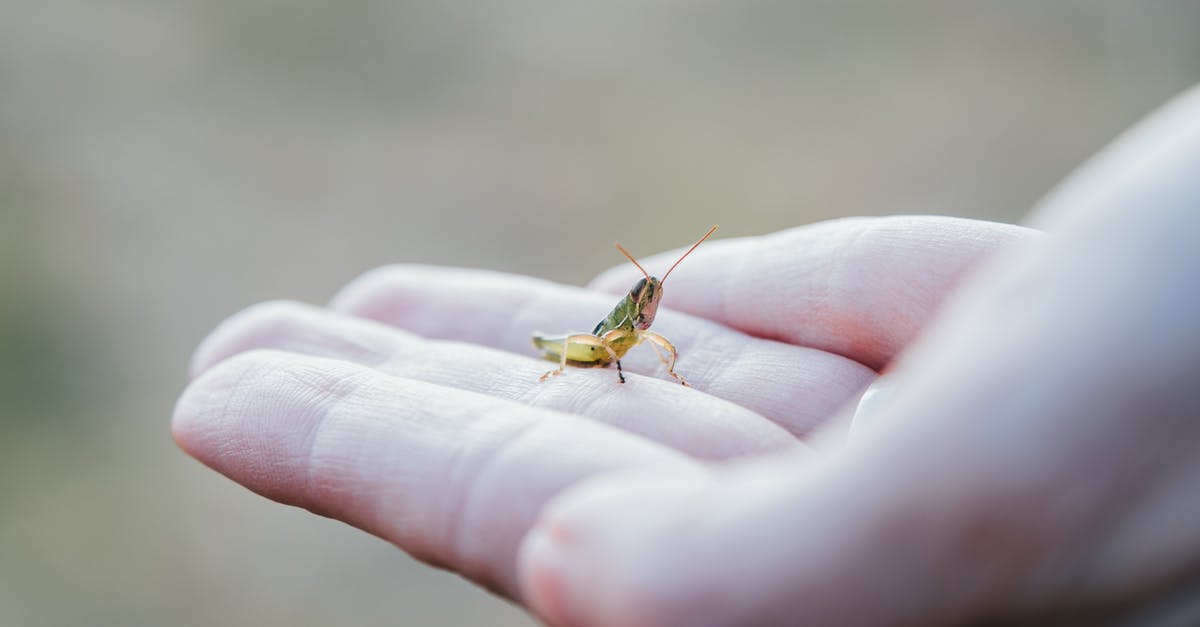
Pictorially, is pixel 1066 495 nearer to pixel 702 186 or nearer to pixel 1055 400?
pixel 1055 400

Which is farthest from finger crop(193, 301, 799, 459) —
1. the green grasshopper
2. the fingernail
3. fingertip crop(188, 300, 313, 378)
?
the fingernail

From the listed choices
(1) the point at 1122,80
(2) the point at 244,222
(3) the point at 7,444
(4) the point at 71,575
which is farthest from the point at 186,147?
(1) the point at 1122,80

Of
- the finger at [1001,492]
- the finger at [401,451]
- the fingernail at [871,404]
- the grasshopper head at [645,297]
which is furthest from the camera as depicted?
the grasshopper head at [645,297]

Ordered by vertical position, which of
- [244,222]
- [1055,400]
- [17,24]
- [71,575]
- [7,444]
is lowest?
[71,575]

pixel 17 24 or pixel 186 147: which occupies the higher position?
pixel 17 24

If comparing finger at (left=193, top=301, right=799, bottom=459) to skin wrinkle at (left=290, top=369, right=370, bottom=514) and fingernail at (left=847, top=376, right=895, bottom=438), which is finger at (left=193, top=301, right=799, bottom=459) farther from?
skin wrinkle at (left=290, top=369, right=370, bottom=514)

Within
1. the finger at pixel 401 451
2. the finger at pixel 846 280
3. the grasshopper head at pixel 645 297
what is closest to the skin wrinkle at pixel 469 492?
the finger at pixel 401 451

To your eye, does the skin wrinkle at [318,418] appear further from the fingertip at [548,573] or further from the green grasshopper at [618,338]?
the fingertip at [548,573]
